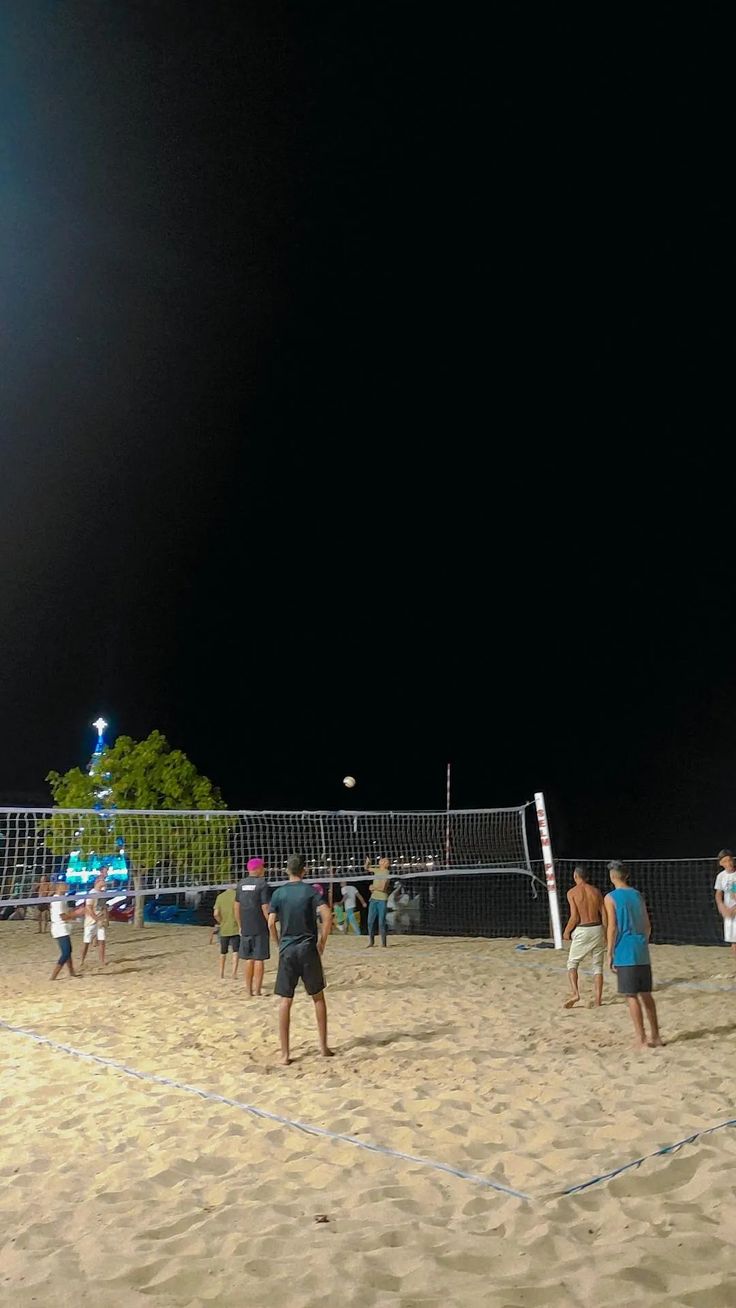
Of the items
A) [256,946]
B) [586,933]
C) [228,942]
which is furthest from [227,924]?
[586,933]

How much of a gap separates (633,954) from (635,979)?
7.3 inches

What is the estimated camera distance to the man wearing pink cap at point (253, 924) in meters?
9.87

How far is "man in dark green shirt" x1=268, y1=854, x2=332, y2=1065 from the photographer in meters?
6.89

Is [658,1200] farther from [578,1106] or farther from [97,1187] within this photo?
[97,1187]

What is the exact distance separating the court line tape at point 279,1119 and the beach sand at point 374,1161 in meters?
0.06

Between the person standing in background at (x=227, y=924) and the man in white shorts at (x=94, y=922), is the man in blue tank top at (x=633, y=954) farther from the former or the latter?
the man in white shorts at (x=94, y=922)

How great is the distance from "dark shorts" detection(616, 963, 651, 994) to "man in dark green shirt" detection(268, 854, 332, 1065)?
2313 mm

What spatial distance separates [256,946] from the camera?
9883 millimetres

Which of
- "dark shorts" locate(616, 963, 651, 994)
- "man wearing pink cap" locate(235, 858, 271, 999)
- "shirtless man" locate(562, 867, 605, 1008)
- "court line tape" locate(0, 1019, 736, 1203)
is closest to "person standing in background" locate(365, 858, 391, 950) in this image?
"man wearing pink cap" locate(235, 858, 271, 999)

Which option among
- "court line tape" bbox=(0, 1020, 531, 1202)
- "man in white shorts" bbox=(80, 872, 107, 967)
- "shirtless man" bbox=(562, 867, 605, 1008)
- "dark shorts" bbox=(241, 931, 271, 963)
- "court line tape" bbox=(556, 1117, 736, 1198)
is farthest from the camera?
"man in white shorts" bbox=(80, 872, 107, 967)

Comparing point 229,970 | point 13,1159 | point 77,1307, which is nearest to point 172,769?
point 229,970

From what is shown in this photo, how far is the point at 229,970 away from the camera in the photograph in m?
12.4

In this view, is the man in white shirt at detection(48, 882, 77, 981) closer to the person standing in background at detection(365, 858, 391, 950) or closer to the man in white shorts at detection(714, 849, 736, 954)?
the person standing in background at detection(365, 858, 391, 950)

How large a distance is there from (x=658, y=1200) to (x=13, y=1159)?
325cm
